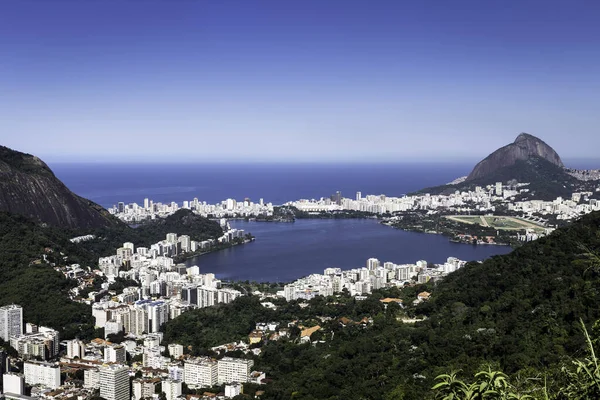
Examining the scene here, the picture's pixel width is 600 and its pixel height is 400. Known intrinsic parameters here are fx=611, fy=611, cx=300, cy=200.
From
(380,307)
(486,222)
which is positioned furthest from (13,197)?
(486,222)

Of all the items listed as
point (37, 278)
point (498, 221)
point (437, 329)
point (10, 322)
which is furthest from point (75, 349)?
point (498, 221)

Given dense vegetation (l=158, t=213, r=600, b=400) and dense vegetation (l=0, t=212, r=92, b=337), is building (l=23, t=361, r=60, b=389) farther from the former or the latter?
dense vegetation (l=158, t=213, r=600, b=400)

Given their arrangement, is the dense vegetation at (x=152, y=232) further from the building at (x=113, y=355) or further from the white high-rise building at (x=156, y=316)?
the building at (x=113, y=355)

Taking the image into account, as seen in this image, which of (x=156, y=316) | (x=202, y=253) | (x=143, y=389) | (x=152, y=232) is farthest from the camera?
(x=152, y=232)

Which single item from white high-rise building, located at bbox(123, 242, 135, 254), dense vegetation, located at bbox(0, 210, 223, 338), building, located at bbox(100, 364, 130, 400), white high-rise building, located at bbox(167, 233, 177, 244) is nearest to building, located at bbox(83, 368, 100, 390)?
building, located at bbox(100, 364, 130, 400)

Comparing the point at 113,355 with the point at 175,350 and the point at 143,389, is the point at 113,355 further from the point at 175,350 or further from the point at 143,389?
the point at 143,389

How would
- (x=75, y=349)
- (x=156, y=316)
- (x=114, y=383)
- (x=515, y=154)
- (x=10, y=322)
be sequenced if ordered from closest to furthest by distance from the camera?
(x=114, y=383)
(x=75, y=349)
(x=10, y=322)
(x=156, y=316)
(x=515, y=154)

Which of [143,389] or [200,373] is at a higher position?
[200,373]
